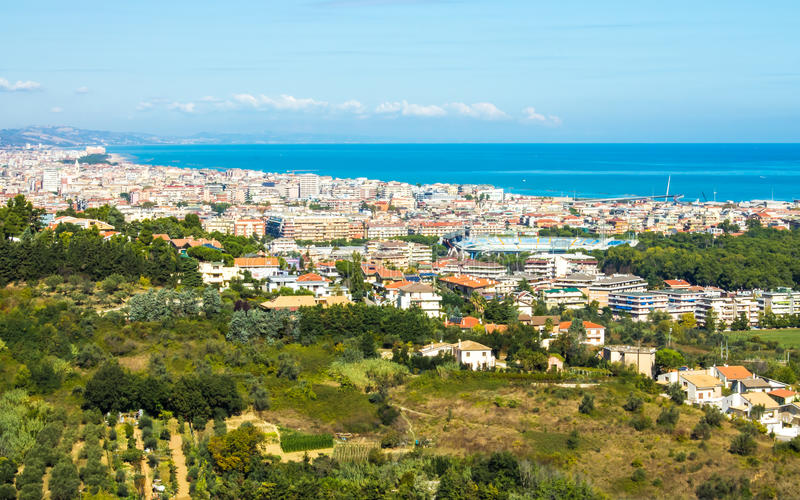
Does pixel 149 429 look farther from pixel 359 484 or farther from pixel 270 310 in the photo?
pixel 270 310

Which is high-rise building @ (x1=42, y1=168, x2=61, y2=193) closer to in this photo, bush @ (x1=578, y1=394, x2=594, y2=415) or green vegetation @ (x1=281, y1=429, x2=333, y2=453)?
green vegetation @ (x1=281, y1=429, x2=333, y2=453)

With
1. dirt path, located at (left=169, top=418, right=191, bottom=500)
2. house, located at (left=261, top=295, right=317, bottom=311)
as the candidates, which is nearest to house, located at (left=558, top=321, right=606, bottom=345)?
house, located at (left=261, top=295, right=317, bottom=311)

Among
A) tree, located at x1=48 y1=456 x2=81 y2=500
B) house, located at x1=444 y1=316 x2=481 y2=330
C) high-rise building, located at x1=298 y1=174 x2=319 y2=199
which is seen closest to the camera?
tree, located at x1=48 y1=456 x2=81 y2=500

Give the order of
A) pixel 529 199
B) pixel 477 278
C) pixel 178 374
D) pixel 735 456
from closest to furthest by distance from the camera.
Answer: pixel 735 456
pixel 178 374
pixel 477 278
pixel 529 199

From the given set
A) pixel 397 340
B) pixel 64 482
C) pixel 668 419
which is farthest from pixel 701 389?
pixel 64 482

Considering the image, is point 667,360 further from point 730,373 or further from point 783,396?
point 783,396

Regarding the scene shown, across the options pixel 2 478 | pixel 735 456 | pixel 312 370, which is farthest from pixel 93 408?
pixel 735 456
